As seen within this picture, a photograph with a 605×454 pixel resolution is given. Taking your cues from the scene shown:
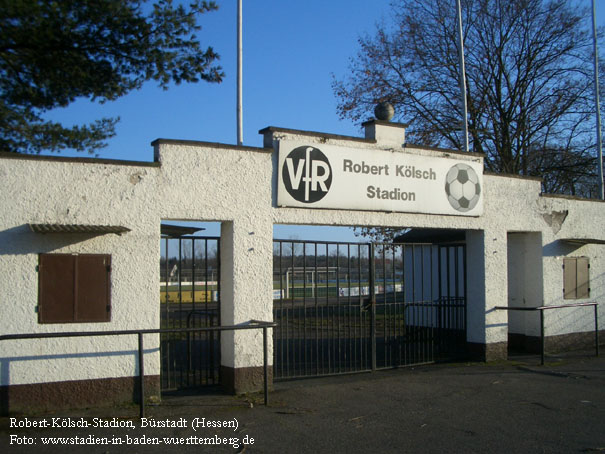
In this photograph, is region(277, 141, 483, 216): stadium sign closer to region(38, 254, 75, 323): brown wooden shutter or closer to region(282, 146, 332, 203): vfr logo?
region(282, 146, 332, 203): vfr logo

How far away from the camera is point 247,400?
812 centimetres

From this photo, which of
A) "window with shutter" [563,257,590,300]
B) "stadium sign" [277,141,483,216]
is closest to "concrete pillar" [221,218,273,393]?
"stadium sign" [277,141,483,216]

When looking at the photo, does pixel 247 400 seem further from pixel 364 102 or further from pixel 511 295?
pixel 364 102

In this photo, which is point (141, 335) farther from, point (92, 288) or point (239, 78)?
point (239, 78)

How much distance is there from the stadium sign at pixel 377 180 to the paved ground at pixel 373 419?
2786 millimetres

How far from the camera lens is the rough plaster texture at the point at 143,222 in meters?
7.21

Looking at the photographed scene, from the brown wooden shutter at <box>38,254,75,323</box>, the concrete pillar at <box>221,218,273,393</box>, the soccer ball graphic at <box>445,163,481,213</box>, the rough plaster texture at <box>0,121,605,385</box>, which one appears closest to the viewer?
the rough plaster texture at <box>0,121,605,385</box>

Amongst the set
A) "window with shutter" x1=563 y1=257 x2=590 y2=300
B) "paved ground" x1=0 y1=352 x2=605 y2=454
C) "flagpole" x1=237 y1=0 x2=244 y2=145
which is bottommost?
"paved ground" x1=0 y1=352 x2=605 y2=454

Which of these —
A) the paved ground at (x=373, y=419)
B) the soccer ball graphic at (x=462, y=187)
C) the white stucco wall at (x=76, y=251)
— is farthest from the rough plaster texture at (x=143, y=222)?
the paved ground at (x=373, y=419)

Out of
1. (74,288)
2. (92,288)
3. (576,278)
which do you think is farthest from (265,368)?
(576,278)

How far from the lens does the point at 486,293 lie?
1128 cm

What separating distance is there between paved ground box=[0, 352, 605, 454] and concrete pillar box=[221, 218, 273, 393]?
1.25 feet

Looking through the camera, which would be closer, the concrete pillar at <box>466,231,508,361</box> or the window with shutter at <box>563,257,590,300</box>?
the concrete pillar at <box>466,231,508,361</box>

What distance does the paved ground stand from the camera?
621cm
